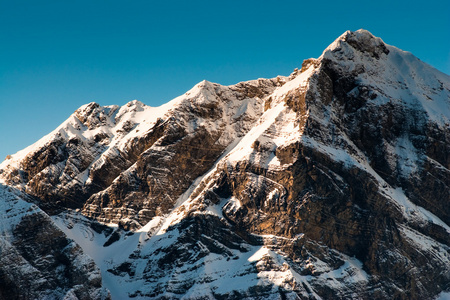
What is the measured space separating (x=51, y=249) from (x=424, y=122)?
3333 inches

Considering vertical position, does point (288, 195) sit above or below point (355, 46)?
below

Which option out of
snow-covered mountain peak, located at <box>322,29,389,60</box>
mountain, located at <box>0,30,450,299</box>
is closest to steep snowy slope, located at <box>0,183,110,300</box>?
mountain, located at <box>0,30,450,299</box>

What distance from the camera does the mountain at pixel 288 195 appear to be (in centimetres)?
16362

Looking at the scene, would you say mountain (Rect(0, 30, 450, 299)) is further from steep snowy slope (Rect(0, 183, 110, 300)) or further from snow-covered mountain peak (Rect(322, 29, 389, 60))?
steep snowy slope (Rect(0, 183, 110, 300))

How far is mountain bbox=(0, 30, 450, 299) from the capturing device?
164 meters

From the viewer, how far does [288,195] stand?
16612 cm

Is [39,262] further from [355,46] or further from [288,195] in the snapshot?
[355,46]

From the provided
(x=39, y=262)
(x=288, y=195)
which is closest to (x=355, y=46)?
(x=288, y=195)

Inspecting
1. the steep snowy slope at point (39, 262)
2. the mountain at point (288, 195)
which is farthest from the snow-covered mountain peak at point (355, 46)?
the steep snowy slope at point (39, 262)

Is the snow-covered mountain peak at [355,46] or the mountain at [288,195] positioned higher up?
the snow-covered mountain peak at [355,46]

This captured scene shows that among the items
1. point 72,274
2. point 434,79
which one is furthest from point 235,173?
point 434,79

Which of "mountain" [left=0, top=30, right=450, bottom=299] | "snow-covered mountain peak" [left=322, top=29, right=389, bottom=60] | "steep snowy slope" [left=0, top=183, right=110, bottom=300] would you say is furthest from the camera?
"snow-covered mountain peak" [left=322, top=29, right=389, bottom=60]

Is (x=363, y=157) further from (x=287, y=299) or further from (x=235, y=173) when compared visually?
(x=287, y=299)

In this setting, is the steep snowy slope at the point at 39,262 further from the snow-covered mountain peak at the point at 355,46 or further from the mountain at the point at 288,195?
the snow-covered mountain peak at the point at 355,46
